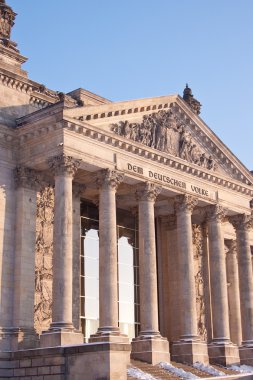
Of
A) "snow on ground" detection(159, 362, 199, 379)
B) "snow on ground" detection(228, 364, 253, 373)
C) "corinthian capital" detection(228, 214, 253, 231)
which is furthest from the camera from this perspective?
"corinthian capital" detection(228, 214, 253, 231)

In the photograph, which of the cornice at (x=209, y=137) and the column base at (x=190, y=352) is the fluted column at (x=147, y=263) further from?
the cornice at (x=209, y=137)

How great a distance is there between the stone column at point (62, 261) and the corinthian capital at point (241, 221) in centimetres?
1524

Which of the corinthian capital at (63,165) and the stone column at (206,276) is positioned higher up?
the corinthian capital at (63,165)

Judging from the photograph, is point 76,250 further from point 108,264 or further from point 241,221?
point 241,221

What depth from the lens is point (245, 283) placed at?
41000 mm

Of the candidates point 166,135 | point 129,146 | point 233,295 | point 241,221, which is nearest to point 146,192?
point 129,146

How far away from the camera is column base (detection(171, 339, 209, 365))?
34.7m

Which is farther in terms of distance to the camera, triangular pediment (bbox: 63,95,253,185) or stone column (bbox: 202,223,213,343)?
stone column (bbox: 202,223,213,343)

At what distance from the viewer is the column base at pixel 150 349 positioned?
3212 cm

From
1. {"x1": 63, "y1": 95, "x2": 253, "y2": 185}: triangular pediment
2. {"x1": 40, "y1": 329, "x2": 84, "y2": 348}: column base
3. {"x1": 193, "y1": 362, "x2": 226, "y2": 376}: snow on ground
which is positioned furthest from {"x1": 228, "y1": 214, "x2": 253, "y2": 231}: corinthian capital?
{"x1": 40, "y1": 329, "x2": 84, "y2": 348}: column base

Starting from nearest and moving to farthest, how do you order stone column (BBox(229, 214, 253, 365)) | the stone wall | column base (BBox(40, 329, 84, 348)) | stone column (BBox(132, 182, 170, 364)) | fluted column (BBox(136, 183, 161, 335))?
the stone wall → column base (BBox(40, 329, 84, 348)) → stone column (BBox(132, 182, 170, 364)) → fluted column (BBox(136, 183, 161, 335)) → stone column (BBox(229, 214, 253, 365))

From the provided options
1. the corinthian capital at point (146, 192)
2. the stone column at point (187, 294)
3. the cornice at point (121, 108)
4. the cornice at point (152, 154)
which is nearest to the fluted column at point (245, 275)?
the cornice at point (152, 154)

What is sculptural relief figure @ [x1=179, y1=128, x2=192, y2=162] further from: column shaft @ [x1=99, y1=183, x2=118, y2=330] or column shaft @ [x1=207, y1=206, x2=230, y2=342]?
column shaft @ [x1=99, y1=183, x2=118, y2=330]

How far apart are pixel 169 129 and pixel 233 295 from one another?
1551 centimetres
